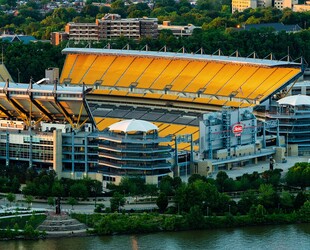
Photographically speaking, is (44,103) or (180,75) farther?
(180,75)

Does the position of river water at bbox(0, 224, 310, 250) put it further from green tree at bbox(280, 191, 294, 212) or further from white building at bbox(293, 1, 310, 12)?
white building at bbox(293, 1, 310, 12)

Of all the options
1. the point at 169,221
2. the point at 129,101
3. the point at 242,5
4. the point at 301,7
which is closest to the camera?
the point at 169,221

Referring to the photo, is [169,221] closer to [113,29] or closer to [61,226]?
[61,226]

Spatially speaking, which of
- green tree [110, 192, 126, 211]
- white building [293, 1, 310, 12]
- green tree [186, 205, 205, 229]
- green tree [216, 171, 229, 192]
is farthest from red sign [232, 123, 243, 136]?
white building [293, 1, 310, 12]

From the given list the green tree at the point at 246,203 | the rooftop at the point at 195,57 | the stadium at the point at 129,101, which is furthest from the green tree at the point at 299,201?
the rooftop at the point at 195,57

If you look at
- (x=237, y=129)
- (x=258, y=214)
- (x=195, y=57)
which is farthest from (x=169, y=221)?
(x=195, y=57)

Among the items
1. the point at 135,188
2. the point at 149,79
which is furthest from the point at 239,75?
the point at 135,188

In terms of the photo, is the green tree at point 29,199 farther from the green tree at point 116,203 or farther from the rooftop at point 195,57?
the rooftop at point 195,57

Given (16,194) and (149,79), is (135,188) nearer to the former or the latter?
(16,194)
